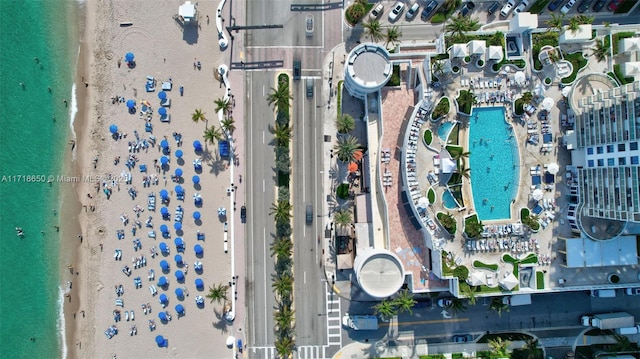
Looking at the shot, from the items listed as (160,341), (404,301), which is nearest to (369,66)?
(404,301)

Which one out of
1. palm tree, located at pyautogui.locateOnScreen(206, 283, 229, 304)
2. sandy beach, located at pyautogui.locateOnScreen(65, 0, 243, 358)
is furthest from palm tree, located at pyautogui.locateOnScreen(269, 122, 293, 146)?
palm tree, located at pyautogui.locateOnScreen(206, 283, 229, 304)

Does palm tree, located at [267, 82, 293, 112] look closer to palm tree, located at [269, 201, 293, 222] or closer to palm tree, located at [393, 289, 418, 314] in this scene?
palm tree, located at [269, 201, 293, 222]

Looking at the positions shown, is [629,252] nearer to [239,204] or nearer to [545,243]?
[545,243]

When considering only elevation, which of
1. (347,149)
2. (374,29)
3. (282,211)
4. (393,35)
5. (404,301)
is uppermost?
(374,29)

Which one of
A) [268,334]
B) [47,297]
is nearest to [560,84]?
[268,334]

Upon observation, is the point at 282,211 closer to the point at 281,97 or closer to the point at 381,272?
the point at 381,272

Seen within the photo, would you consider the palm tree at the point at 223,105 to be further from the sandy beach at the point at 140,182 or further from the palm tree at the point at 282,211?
the palm tree at the point at 282,211
